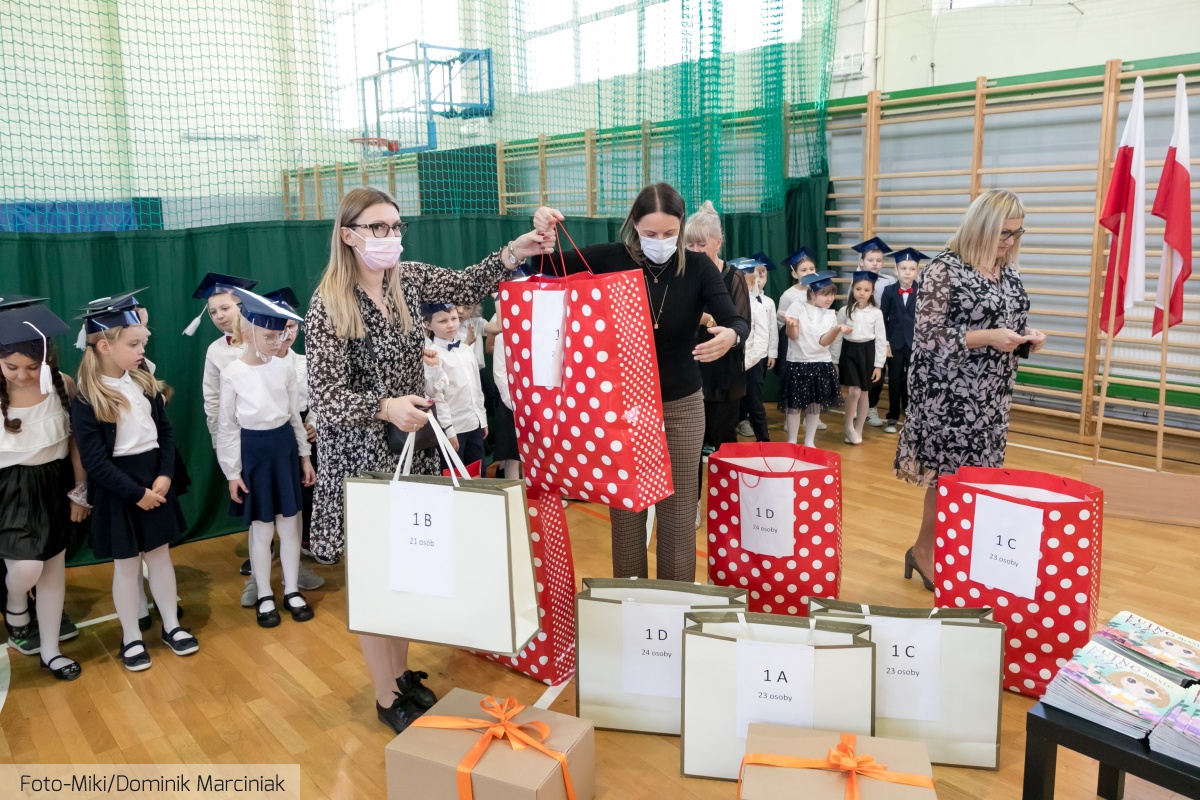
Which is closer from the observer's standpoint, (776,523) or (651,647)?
(651,647)

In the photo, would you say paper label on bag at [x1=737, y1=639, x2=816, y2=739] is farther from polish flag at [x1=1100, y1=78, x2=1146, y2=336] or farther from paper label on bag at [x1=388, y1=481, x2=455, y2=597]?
polish flag at [x1=1100, y1=78, x2=1146, y2=336]

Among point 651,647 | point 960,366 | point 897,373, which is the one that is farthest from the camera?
point 897,373

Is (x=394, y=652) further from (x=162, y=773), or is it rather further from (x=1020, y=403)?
(x=1020, y=403)

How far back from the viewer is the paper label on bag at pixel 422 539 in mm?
1778

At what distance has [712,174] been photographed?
547 cm

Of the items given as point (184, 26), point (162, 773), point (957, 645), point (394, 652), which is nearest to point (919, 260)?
point (957, 645)

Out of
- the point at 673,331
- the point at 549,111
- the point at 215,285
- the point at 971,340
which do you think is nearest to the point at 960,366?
the point at 971,340

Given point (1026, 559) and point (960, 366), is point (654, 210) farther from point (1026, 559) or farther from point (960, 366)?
point (1026, 559)

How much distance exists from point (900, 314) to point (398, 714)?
14.3ft

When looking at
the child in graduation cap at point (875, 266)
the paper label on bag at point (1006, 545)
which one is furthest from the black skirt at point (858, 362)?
the paper label on bag at point (1006, 545)

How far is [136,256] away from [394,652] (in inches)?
88.3

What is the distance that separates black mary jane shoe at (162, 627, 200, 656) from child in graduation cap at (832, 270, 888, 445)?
12.7ft

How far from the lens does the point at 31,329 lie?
2.49 m

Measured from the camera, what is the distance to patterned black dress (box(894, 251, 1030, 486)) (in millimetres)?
2736
